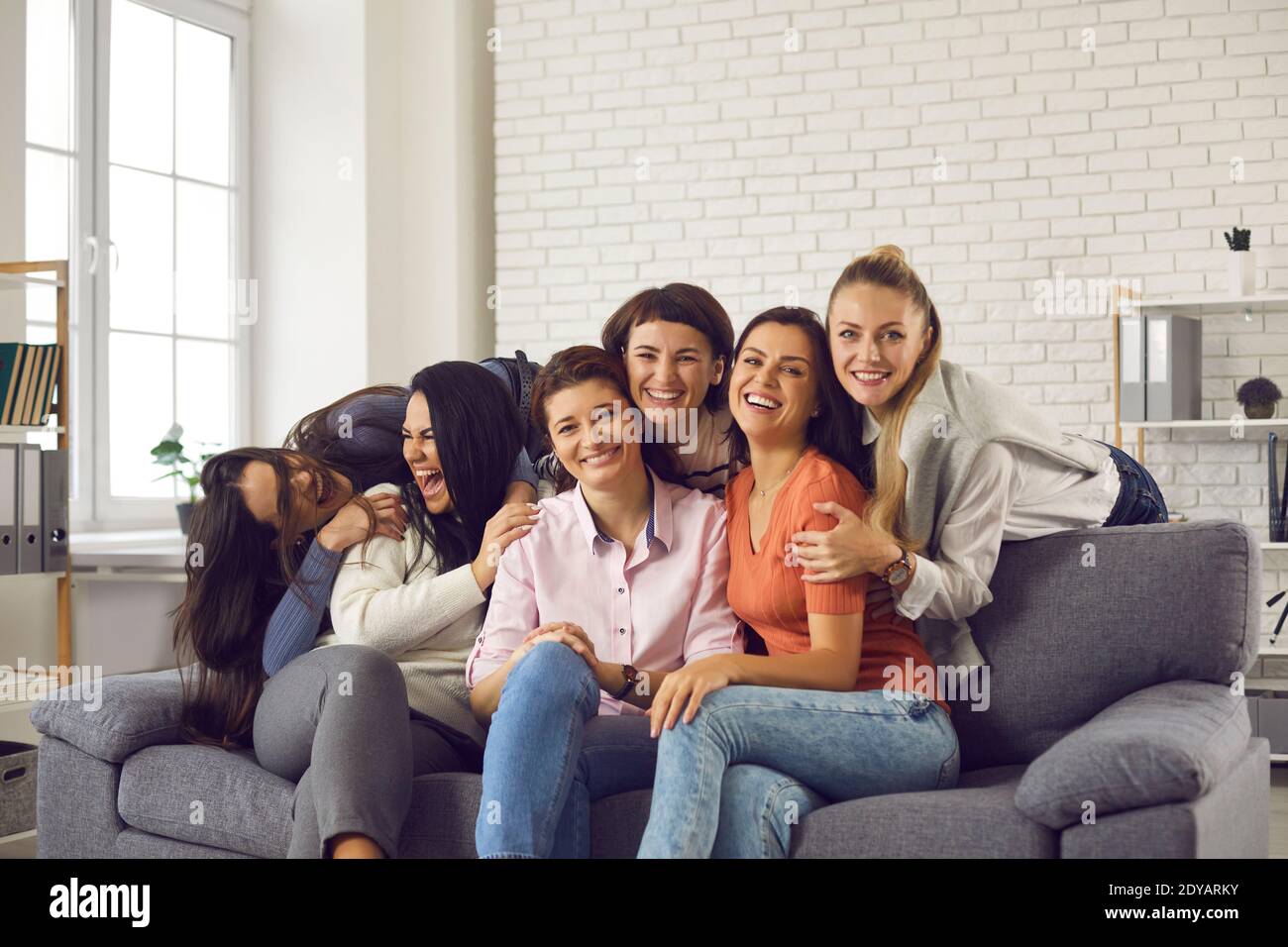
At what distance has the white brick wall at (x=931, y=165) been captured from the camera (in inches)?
183

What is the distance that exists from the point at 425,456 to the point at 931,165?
2.99 metres

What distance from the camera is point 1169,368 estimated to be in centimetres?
446

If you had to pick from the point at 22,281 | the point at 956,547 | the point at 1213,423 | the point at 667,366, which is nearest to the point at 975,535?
the point at 956,547

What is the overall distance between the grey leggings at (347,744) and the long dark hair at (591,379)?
592 mm

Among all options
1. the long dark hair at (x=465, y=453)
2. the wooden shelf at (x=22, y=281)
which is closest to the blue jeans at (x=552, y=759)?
the long dark hair at (x=465, y=453)

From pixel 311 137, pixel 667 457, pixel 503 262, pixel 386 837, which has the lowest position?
pixel 386 837

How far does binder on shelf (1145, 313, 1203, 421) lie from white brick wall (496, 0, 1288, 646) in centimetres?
20

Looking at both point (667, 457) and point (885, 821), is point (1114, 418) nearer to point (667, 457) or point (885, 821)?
point (667, 457)

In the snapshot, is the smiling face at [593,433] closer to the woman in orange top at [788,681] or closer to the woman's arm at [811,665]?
the woman in orange top at [788,681]

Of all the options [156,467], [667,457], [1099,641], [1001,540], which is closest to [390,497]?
[667,457]

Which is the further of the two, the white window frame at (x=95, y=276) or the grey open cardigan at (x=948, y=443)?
the white window frame at (x=95, y=276)

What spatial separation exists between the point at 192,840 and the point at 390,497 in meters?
0.76

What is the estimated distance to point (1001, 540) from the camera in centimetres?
242

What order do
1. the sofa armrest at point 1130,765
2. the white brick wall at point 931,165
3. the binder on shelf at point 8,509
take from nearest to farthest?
the sofa armrest at point 1130,765 → the binder on shelf at point 8,509 → the white brick wall at point 931,165
